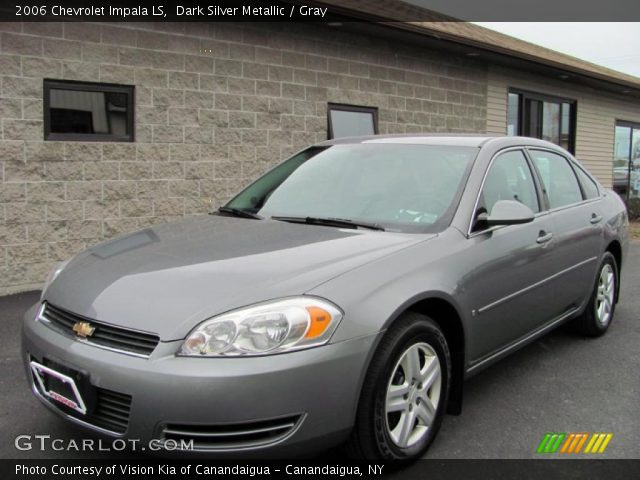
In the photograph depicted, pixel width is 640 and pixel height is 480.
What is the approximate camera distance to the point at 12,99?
6082mm

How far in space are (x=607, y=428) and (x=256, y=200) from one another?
97.4 inches

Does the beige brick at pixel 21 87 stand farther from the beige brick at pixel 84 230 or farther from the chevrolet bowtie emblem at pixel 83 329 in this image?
the chevrolet bowtie emblem at pixel 83 329

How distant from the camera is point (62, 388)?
104 inches

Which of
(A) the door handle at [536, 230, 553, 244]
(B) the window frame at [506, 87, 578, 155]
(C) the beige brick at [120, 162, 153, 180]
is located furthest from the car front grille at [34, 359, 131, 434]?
(B) the window frame at [506, 87, 578, 155]

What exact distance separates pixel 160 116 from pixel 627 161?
1457cm

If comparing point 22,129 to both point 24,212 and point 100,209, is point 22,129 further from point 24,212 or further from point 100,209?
point 100,209

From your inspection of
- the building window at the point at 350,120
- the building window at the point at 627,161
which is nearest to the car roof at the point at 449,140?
the building window at the point at 350,120

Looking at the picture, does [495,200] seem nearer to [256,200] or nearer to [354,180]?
[354,180]

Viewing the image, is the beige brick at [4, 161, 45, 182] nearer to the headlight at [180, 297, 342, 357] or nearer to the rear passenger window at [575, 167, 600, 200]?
the headlight at [180, 297, 342, 357]

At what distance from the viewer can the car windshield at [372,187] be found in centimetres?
348

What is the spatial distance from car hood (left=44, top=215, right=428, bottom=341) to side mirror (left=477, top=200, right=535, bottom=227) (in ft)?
1.61

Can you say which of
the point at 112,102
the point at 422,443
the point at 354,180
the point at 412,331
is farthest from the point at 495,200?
the point at 112,102

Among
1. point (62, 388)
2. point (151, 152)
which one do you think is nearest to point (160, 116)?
point (151, 152)

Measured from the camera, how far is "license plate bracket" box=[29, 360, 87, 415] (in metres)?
2.57
